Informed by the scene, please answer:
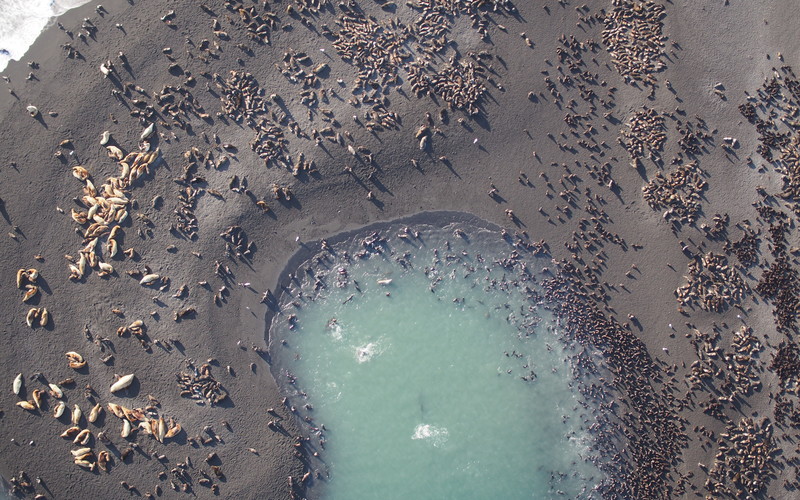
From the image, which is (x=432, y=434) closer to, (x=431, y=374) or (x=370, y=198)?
(x=431, y=374)

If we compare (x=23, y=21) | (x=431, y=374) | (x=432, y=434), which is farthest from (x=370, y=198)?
(x=23, y=21)

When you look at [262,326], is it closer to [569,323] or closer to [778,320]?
[569,323]

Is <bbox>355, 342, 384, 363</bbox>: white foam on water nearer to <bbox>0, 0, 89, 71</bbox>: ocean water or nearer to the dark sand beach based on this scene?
the dark sand beach

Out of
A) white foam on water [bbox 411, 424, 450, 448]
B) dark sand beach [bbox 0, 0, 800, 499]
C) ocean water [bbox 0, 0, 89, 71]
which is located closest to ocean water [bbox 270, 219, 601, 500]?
white foam on water [bbox 411, 424, 450, 448]

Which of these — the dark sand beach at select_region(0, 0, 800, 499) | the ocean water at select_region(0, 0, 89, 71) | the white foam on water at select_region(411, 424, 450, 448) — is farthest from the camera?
the ocean water at select_region(0, 0, 89, 71)

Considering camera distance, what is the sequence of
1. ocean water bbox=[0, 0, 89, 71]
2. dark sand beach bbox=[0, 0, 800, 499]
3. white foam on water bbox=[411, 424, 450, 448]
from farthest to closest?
ocean water bbox=[0, 0, 89, 71] → white foam on water bbox=[411, 424, 450, 448] → dark sand beach bbox=[0, 0, 800, 499]

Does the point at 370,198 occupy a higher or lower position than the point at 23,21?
lower

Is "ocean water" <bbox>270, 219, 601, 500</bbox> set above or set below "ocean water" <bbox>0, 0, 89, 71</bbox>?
below
